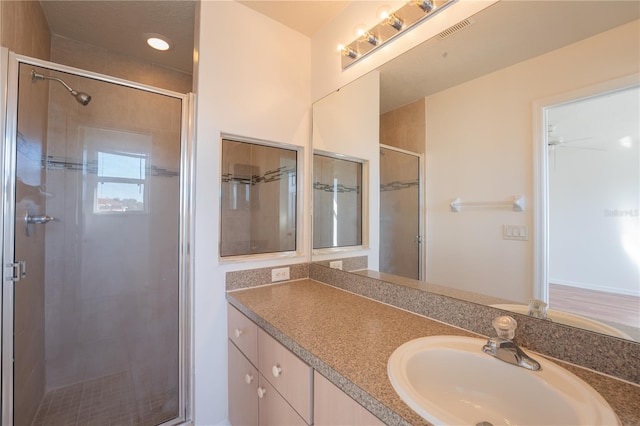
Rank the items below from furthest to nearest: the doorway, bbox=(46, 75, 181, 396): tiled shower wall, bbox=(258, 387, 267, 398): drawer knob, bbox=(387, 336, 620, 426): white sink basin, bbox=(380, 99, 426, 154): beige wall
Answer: bbox=(46, 75, 181, 396): tiled shower wall
bbox=(380, 99, 426, 154): beige wall
bbox=(258, 387, 267, 398): drawer knob
the doorway
bbox=(387, 336, 620, 426): white sink basin

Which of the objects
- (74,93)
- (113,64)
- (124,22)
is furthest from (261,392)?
(113,64)

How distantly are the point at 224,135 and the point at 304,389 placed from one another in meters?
1.34

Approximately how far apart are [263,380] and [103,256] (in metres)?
1.48

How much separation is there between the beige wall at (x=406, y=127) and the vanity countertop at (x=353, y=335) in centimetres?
78

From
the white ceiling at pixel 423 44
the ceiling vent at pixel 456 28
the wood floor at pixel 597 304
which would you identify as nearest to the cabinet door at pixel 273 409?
the wood floor at pixel 597 304

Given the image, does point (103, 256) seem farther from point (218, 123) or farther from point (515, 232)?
point (515, 232)

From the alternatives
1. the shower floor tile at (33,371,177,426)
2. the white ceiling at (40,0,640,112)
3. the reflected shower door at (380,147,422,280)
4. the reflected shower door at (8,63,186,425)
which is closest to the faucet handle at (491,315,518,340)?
the reflected shower door at (380,147,422,280)

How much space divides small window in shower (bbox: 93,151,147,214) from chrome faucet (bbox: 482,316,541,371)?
2.04m

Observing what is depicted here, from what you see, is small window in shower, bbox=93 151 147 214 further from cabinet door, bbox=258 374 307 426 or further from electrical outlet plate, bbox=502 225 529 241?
electrical outlet plate, bbox=502 225 529 241

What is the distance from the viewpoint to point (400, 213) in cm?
135

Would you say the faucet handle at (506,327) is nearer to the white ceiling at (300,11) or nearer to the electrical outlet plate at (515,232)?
the electrical outlet plate at (515,232)

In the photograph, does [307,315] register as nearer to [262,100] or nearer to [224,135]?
[224,135]

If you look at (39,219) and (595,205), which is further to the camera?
(39,219)

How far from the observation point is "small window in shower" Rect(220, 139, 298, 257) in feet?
5.41
